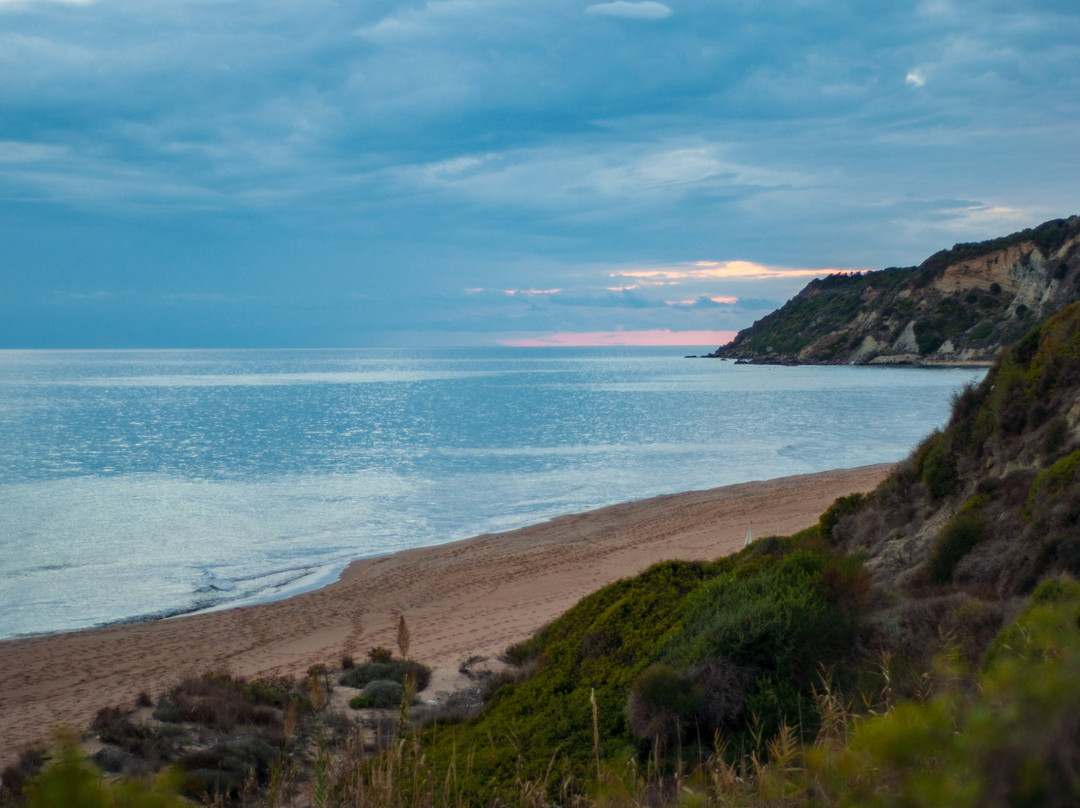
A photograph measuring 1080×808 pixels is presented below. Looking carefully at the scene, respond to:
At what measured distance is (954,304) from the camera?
108250 mm

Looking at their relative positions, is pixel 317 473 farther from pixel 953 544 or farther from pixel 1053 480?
pixel 1053 480

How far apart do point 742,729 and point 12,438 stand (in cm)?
5918

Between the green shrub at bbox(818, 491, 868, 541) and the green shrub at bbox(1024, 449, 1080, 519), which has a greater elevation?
the green shrub at bbox(1024, 449, 1080, 519)

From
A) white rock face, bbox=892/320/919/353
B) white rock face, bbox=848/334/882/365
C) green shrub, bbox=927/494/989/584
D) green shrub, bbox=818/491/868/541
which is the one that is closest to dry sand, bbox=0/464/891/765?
green shrub, bbox=818/491/868/541

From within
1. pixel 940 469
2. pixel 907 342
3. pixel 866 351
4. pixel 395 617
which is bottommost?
pixel 395 617

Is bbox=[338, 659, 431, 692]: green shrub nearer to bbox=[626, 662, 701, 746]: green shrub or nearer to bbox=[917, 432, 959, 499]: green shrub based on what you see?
bbox=[626, 662, 701, 746]: green shrub

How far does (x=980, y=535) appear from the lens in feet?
30.4

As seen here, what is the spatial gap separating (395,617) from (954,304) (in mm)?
109557

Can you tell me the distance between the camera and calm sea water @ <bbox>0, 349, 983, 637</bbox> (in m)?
20.9

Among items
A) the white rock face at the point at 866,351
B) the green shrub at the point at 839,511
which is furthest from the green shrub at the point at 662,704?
the white rock face at the point at 866,351

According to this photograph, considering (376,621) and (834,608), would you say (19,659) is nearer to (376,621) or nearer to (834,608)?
(376,621)

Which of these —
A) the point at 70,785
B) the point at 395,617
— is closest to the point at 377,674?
the point at 395,617

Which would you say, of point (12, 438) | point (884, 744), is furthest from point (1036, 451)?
point (12, 438)

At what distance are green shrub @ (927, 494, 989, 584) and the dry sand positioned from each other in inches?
Answer: 248
